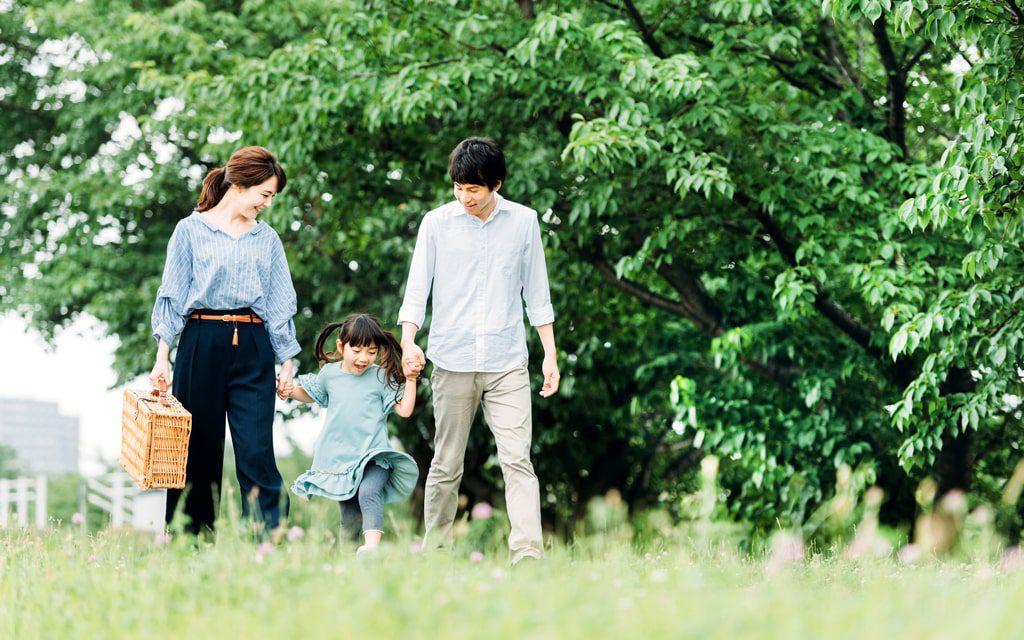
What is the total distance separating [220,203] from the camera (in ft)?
18.6

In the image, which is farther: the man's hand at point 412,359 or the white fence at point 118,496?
the white fence at point 118,496

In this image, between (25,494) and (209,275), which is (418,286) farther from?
(25,494)

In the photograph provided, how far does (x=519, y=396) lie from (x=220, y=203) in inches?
66.5

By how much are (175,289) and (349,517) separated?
4.99ft

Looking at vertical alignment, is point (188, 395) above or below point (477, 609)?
above

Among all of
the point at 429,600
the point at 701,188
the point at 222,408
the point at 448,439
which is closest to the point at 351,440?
the point at 448,439

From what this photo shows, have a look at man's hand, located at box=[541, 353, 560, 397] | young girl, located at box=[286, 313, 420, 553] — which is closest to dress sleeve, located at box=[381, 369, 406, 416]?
young girl, located at box=[286, 313, 420, 553]

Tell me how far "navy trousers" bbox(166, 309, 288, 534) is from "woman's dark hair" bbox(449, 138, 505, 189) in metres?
1.19

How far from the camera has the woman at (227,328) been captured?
5480mm

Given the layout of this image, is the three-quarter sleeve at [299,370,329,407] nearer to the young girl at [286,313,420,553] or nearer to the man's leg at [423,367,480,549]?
the young girl at [286,313,420,553]

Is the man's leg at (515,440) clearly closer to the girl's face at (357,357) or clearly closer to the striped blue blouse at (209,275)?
the girl's face at (357,357)

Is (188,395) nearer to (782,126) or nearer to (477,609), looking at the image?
(477,609)

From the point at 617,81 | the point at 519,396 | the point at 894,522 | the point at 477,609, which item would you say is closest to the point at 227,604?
the point at 477,609

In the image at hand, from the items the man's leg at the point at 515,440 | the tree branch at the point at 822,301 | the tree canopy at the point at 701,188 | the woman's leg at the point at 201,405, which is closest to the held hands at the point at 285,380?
the woman's leg at the point at 201,405
